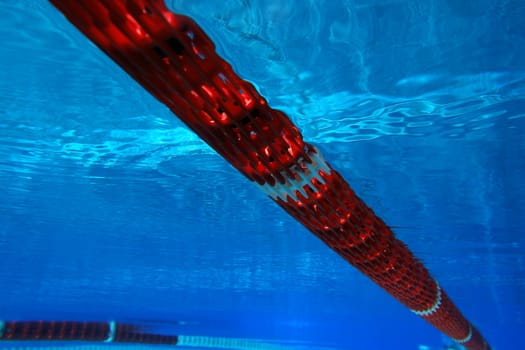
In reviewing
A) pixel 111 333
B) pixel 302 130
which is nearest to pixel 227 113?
pixel 302 130

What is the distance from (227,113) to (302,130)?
5831mm

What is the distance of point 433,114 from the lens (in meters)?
7.40

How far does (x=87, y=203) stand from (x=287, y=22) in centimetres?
1196

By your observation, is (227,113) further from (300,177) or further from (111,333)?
(111,333)

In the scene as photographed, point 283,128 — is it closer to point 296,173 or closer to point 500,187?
point 296,173

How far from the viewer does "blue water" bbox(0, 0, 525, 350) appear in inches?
210

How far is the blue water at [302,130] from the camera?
534 centimetres

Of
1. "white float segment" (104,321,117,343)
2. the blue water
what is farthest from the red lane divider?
"white float segment" (104,321,117,343)

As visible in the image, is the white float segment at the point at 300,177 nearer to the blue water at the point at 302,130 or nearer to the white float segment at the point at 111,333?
the blue water at the point at 302,130

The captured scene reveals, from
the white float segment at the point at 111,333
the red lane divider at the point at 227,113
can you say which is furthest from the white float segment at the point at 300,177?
the white float segment at the point at 111,333

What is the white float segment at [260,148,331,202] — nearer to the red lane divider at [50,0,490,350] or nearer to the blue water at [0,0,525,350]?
the red lane divider at [50,0,490,350]

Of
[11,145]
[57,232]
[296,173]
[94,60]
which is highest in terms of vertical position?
[57,232]

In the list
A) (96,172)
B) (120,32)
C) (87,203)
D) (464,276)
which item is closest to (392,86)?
(120,32)

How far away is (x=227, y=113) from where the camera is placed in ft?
7.91
